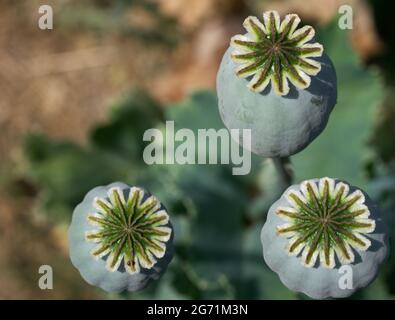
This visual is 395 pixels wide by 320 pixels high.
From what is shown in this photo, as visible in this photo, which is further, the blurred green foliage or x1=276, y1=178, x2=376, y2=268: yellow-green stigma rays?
the blurred green foliage

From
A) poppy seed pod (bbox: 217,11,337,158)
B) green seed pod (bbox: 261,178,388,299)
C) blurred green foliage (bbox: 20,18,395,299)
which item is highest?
blurred green foliage (bbox: 20,18,395,299)

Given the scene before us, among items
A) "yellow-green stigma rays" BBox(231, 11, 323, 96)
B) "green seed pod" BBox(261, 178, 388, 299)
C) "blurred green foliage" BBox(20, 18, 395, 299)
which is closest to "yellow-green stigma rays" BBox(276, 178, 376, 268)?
"green seed pod" BBox(261, 178, 388, 299)

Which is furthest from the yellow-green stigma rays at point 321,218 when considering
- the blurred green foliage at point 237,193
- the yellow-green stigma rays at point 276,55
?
the blurred green foliage at point 237,193

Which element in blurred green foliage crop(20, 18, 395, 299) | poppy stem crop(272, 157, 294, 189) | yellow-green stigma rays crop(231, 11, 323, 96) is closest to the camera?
yellow-green stigma rays crop(231, 11, 323, 96)

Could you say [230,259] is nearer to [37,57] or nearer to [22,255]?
[22,255]

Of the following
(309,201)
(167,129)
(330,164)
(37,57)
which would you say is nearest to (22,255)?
(37,57)

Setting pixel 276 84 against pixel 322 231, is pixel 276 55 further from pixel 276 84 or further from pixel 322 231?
pixel 322 231

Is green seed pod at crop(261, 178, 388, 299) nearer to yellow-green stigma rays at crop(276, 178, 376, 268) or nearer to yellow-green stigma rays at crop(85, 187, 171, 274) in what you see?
yellow-green stigma rays at crop(276, 178, 376, 268)

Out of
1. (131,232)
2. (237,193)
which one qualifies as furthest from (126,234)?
(237,193)

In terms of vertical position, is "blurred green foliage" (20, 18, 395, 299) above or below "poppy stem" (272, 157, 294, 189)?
above
